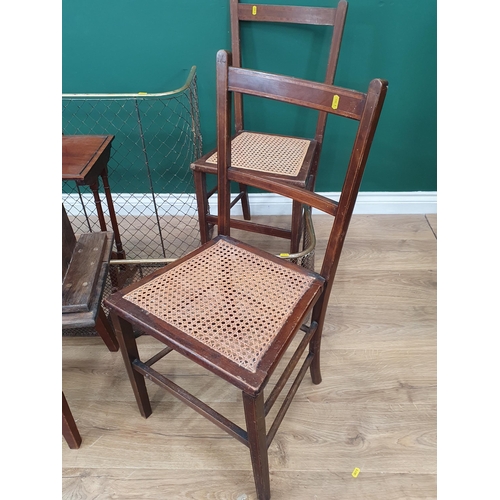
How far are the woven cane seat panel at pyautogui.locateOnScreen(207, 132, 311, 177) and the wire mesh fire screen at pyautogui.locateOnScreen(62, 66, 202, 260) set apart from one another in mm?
195

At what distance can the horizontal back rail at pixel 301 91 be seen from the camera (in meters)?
0.74

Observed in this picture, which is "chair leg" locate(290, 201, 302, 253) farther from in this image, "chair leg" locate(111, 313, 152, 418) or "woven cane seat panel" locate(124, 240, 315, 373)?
"chair leg" locate(111, 313, 152, 418)

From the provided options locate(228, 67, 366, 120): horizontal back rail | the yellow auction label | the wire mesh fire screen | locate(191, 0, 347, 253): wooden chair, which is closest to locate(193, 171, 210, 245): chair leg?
locate(191, 0, 347, 253): wooden chair

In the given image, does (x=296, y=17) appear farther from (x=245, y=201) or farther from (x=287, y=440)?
(x=287, y=440)

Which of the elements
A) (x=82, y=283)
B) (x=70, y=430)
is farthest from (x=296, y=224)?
(x=70, y=430)

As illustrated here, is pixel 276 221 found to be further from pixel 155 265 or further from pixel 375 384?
pixel 375 384

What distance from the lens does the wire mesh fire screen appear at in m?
1.60

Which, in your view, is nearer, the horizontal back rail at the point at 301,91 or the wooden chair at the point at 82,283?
the horizontal back rail at the point at 301,91

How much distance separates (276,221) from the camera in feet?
6.13

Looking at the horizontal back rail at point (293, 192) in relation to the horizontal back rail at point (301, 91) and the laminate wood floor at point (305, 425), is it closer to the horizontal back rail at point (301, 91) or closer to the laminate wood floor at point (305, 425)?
the horizontal back rail at point (301, 91)

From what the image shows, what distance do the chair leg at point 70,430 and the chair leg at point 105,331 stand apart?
0.82ft

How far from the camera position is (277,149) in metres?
1.38

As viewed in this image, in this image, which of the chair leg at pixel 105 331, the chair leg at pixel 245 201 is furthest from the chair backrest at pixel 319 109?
the chair leg at pixel 245 201

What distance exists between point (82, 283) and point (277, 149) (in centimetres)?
77
